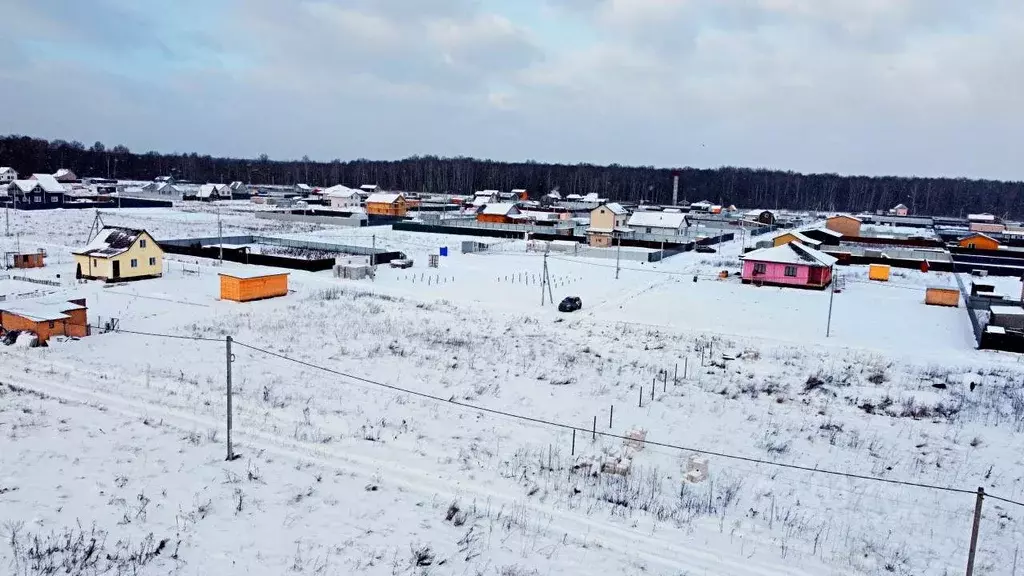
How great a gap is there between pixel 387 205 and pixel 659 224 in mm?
33575

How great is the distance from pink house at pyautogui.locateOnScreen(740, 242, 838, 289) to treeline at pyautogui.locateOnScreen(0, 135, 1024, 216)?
339ft

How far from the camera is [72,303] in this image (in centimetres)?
2109

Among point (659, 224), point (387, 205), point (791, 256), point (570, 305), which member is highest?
point (387, 205)

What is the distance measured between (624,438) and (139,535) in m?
8.79

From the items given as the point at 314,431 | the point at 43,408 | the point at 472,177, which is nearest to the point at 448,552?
the point at 314,431

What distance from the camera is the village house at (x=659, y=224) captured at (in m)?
63.2

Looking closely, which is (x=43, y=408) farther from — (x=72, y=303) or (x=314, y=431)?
(x=72, y=303)

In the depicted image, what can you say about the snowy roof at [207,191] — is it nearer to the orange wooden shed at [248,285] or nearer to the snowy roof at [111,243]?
the snowy roof at [111,243]

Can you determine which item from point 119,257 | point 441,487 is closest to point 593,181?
point 119,257

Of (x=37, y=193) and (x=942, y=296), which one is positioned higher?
(x=37, y=193)

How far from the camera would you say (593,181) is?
151 m

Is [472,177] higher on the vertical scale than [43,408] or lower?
higher

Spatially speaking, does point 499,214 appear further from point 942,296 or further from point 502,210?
point 942,296

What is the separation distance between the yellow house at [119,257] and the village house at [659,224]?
43702mm
